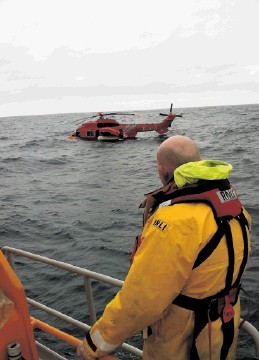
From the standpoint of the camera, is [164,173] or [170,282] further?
[164,173]

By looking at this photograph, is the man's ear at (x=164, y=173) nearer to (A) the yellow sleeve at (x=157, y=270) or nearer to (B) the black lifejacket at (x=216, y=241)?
(B) the black lifejacket at (x=216, y=241)

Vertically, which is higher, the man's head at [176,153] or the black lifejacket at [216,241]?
the man's head at [176,153]

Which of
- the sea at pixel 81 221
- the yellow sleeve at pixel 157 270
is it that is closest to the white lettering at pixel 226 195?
the yellow sleeve at pixel 157 270

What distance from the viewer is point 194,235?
1817 millimetres

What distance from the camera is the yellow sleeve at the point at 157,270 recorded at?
5.96 ft

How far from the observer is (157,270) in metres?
1.83

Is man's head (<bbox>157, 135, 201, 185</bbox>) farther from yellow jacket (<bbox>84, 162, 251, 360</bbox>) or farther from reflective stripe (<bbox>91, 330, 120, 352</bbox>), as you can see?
reflective stripe (<bbox>91, 330, 120, 352</bbox>)

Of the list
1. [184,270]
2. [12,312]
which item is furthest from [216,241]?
[12,312]

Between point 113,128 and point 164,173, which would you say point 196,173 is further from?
point 113,128

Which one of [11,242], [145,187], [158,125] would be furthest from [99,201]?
[158,125]

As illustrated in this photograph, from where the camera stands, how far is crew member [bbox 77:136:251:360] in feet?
6.03

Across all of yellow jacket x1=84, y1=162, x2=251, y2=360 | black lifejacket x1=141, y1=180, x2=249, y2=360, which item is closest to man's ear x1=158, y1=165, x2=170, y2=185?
black lifejacket x1=141, y1=180, x2=249, y2=360

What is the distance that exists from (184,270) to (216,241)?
231 millimetres

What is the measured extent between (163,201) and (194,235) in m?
0.29
